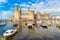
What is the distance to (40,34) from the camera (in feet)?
7.63

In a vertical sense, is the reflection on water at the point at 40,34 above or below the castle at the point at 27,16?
below

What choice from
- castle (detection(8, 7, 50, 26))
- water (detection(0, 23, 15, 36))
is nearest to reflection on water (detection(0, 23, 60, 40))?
water (detection(0, 23, 15, 36))

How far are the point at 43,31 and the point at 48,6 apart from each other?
566mm

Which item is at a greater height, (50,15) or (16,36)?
(50,15)

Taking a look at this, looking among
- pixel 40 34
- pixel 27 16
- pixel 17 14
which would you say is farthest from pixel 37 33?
pixel 17 14

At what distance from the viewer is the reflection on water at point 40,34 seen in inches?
90.7

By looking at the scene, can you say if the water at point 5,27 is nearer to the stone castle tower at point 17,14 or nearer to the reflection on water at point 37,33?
the reflection on water at point 37,33

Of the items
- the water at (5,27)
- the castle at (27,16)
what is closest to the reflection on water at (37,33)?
the water at (5,27)

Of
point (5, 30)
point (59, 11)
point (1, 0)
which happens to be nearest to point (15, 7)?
point (1, 0)

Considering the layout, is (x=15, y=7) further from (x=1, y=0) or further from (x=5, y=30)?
(x=5, y=30)

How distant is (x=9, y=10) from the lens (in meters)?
2.36

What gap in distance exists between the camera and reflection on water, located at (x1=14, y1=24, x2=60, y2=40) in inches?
90.7

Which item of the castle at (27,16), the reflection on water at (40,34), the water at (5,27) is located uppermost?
the castle at (27,16)

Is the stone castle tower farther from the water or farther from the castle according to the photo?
the water
